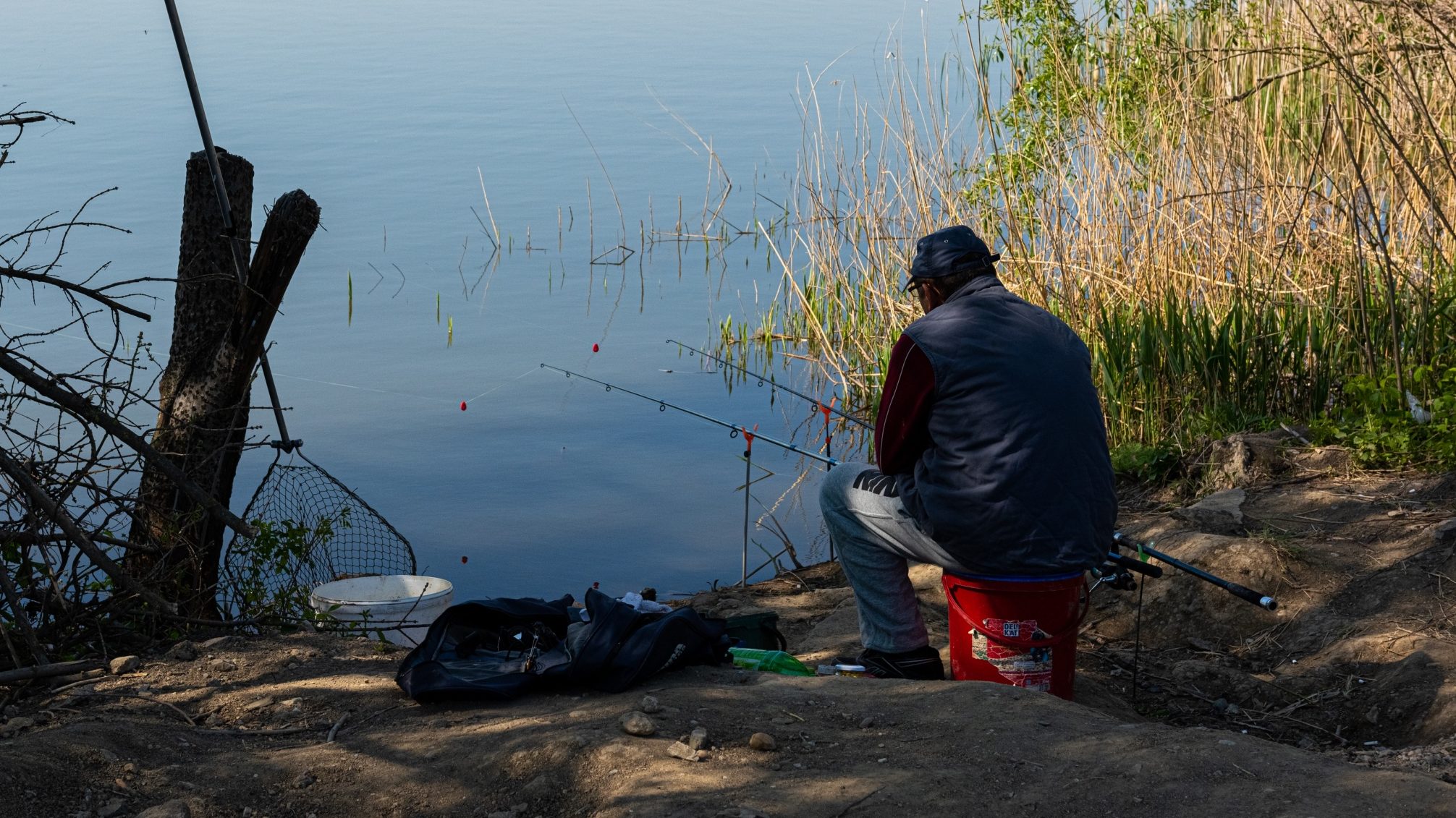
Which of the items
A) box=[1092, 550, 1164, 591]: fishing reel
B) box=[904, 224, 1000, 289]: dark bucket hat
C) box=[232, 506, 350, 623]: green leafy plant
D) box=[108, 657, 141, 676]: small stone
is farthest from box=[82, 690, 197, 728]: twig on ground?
box=[1092, 550, 1164, 591]: fishing reel

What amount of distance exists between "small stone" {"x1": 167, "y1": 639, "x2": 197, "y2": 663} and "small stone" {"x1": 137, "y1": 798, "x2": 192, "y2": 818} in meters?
1.14

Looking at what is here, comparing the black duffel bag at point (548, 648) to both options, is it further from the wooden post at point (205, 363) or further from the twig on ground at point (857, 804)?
the wooden post at point (205, 363)

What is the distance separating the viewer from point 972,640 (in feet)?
13.0

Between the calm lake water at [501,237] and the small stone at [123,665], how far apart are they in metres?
2.62

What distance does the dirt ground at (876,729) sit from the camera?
3.02m

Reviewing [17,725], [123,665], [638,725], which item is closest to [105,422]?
[123,665]

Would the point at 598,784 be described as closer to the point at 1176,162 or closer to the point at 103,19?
the point at 1176,162

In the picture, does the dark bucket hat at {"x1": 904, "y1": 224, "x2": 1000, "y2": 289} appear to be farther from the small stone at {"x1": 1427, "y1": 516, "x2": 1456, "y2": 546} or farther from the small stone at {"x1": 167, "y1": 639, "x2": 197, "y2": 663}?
the small stone at {"x1": 167, "y1": 639, "x2": 197, "y2": 663}

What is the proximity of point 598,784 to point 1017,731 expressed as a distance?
92cm

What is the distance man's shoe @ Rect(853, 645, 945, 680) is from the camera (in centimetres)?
414

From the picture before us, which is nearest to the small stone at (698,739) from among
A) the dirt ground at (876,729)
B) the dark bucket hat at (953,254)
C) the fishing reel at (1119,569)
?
the dirt ground at (876,729)

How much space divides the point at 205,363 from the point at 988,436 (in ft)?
8.68

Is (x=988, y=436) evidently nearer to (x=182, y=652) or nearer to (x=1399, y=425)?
(x=182, y=652)

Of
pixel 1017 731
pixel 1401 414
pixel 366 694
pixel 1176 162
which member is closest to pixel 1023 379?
pixel 1017 731
